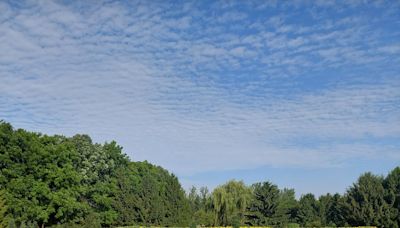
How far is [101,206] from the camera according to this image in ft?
150

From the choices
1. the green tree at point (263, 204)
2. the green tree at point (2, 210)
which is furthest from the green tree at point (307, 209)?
the green tree at point (2, 210)

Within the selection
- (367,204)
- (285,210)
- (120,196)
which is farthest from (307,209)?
(120,196)

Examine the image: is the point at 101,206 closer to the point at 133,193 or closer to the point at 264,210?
the point at 133,193

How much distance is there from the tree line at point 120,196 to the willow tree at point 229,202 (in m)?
0.11

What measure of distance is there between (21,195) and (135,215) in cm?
1279

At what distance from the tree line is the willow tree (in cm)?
11

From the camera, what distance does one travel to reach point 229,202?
175ft

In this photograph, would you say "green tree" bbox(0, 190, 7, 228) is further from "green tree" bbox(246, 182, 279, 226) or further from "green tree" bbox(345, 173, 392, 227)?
"green tree" bbox(345, 173, 392, 227)

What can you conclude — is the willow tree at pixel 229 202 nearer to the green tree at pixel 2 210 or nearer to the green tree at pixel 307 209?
the green tree at pixel 307 209

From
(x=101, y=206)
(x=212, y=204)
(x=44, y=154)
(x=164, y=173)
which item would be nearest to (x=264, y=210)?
(x=212, y=204)

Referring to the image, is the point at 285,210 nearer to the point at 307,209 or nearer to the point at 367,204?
the point at 307,209

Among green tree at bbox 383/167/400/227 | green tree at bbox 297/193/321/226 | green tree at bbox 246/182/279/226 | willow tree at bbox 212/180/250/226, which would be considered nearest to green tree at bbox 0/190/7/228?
willow tree at bbox 212/180/250/226

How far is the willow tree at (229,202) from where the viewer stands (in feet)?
174

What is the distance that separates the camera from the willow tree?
5306 cm
